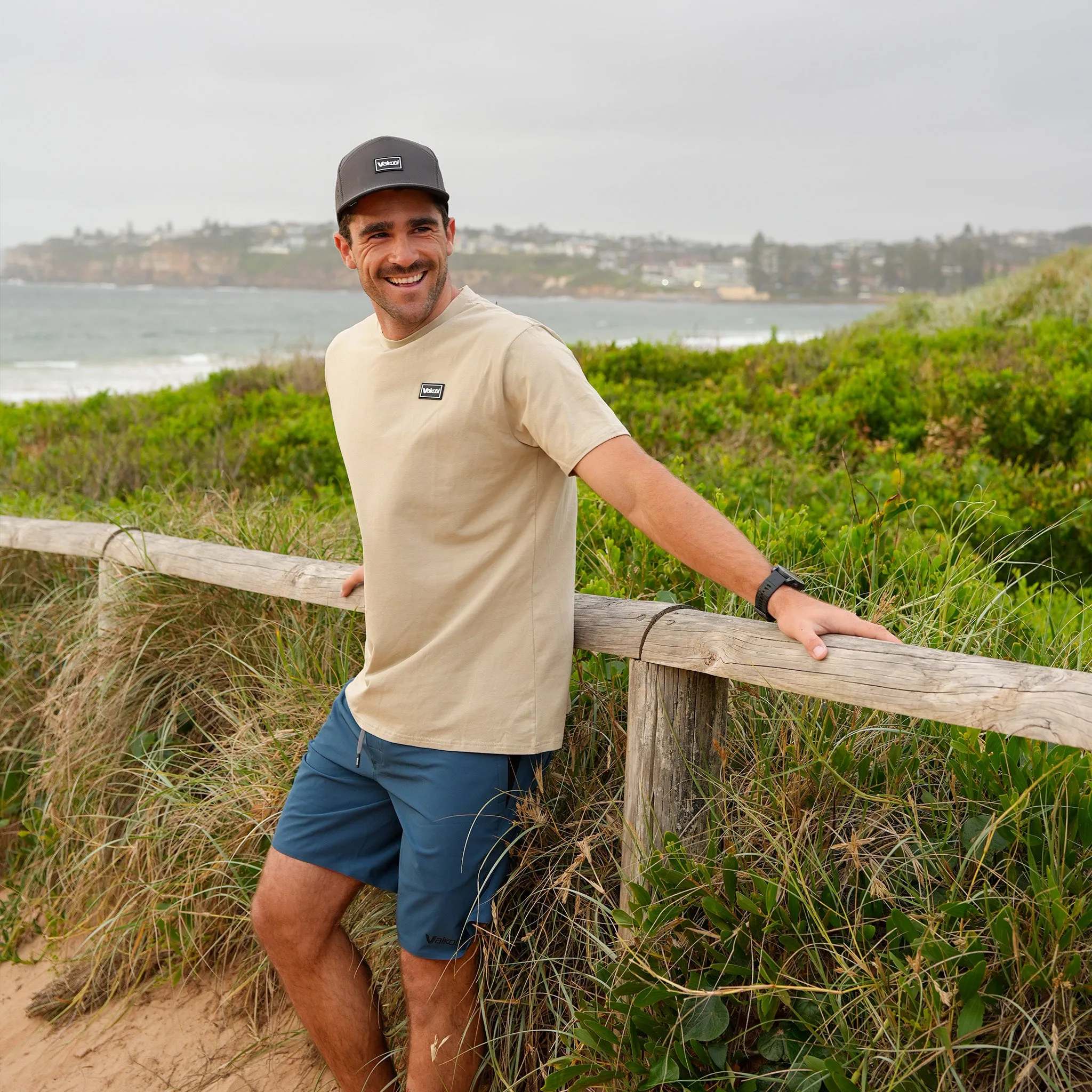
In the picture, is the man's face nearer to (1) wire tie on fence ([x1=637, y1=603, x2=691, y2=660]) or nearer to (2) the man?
(2) the man

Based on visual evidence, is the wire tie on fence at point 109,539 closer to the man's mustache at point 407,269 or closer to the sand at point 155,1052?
the sand at point 155,1052

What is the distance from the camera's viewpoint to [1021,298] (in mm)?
14031

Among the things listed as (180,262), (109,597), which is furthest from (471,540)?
(180,262)

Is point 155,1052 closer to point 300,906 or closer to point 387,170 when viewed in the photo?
point 300,906

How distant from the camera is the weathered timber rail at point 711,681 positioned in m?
1.85

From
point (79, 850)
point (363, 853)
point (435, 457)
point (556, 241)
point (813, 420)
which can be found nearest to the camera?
point (435, 457)

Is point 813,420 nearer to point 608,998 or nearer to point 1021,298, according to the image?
point 608,998

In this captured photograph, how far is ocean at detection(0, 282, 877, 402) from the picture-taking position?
112 ft

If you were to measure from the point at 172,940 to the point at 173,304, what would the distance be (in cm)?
10650

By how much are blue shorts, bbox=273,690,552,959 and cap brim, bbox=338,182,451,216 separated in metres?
1.43

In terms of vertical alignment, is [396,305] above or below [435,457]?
above

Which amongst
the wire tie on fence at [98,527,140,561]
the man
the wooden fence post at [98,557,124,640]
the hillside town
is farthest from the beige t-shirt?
the hillside town

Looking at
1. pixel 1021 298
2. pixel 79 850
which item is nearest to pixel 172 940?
pixel 79 850

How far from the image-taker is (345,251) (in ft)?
9.59
